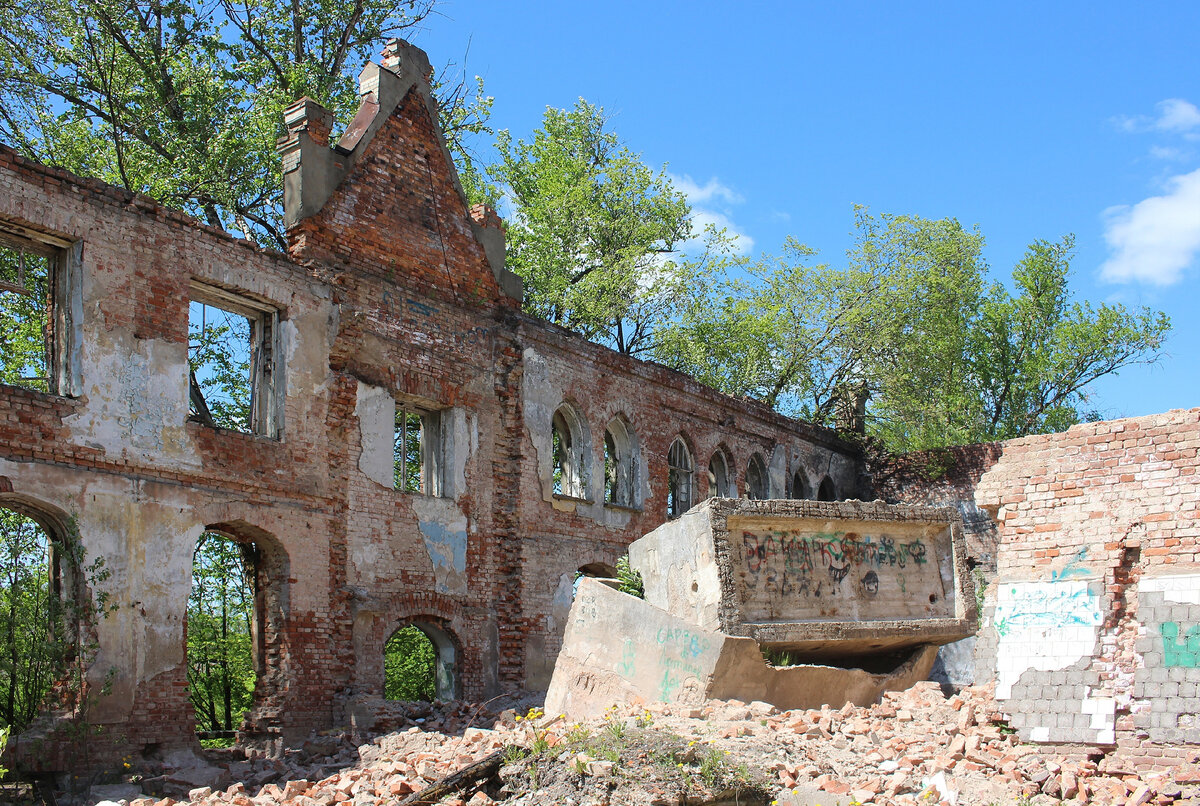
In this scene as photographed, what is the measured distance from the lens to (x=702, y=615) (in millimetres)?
11289

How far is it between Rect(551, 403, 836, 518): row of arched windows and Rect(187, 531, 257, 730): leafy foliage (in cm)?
621

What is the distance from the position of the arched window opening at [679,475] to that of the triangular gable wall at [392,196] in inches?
195

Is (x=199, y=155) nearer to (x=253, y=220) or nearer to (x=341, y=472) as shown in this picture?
(x=253, y=220)

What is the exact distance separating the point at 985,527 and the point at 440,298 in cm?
1321

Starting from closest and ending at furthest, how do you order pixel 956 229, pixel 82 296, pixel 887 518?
pixel 82 296 < pixel 887 518 < pixel 956 229

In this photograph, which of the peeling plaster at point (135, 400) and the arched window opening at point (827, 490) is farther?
the arched window opening at point (827, 490)

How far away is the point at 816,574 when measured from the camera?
12008 mm

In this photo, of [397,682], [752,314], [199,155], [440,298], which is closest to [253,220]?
[199,155]

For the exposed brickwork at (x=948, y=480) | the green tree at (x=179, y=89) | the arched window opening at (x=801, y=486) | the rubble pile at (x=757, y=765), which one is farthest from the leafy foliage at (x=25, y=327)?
the exposed brickwork at (x=948, y=480)

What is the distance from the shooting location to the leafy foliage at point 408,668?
22391mm

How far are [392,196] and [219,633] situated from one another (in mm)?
10562

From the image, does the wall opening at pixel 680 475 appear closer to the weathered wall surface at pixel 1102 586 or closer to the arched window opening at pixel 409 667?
the arched window opening at pixel 409 667

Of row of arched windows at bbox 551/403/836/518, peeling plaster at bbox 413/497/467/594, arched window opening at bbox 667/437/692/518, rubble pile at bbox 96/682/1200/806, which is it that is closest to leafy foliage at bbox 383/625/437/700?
row of arched windows at bbox 551/403/836/518

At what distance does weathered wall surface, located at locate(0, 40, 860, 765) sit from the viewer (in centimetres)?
1108
